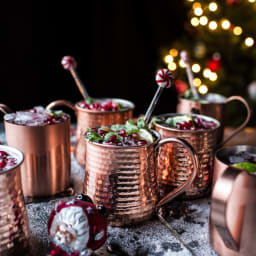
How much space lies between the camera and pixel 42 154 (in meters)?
1.10

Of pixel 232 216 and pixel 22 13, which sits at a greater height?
pixel 22 13

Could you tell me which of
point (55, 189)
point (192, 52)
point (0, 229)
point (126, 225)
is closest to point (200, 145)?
point (126, 225)

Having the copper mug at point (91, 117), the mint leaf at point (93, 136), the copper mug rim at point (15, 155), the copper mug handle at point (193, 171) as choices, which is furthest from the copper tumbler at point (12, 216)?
the copper mug at point (91, 117)

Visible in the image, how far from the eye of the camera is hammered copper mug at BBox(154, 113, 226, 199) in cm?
113

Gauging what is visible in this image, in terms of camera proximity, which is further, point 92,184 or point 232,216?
point 92,184

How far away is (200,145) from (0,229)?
2.13 ft

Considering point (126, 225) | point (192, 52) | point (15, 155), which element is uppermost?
point (192, 52)

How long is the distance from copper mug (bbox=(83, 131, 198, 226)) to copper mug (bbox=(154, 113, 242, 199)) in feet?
0.48

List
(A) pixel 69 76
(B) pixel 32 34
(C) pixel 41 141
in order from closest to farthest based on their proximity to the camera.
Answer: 1. (C) pixel 41 141
2. (B) pixel 32 34
3. (A) pixel 69 76

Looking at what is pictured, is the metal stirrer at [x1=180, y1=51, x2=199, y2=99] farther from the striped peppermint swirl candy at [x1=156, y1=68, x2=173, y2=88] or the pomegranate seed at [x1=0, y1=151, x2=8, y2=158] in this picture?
the pomegranate seed at [x1=0, y1=151, x2=8, y2=158]

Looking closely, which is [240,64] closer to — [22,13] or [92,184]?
[22,13]

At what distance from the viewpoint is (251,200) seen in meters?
0.78

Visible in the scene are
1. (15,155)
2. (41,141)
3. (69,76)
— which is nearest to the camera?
Answer: (15,155)

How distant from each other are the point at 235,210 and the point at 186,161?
34 centimetres
